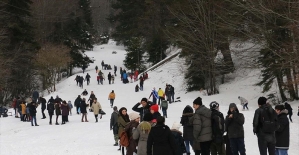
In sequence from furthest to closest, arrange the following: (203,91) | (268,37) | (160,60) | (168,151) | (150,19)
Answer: (150,19) < (160,60) < (203,91) < (268,37) < (168,151)

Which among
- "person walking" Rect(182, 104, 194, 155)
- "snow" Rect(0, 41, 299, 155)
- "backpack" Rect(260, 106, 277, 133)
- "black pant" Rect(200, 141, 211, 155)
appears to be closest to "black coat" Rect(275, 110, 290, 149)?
"backpack" Rect(260, 106, 277, 133)

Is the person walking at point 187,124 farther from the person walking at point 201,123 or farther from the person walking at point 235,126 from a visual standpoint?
the person walking at point 201,123

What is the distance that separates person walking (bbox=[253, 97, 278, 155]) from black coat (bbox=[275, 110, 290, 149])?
0.41 m

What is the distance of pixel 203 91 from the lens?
31.8 m

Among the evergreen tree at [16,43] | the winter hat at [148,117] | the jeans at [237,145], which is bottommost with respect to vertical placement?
the jeans at [237,145]

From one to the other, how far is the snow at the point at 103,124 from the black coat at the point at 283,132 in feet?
8.89

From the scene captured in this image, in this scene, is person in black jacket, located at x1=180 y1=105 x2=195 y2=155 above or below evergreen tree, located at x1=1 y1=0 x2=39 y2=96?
below

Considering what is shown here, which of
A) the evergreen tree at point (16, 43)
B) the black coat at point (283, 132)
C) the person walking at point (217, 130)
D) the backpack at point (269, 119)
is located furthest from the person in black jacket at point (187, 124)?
the evergreen tree at point (16, 43)

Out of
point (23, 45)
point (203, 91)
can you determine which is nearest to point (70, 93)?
point (23, 45)

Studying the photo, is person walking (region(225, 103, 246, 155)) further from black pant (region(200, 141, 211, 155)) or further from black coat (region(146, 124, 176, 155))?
black coat (region(146, 124, 176, 155))

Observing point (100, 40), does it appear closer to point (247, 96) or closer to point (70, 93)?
point (70, 93)

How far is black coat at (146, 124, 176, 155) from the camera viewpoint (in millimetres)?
6418

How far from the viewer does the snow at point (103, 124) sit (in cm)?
1391

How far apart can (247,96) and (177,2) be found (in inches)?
436
